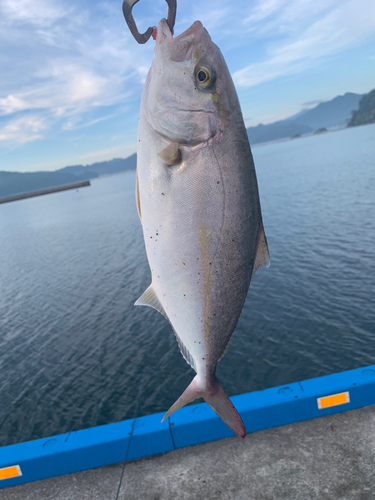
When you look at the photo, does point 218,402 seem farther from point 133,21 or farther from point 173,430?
point 173,430

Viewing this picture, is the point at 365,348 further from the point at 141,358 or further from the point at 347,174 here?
the point at 347,174

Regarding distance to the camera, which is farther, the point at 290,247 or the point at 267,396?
the point at 290,247

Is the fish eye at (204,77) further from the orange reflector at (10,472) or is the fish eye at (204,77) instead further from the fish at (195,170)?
the orange reflector at (10,472)

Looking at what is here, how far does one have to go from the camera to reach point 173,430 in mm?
6172

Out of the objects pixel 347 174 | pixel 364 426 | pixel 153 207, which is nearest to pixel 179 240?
pixel 153 207

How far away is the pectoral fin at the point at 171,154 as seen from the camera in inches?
84.2

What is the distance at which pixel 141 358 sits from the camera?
14305 millimetres

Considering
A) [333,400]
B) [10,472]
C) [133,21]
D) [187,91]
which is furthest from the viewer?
[333,400]

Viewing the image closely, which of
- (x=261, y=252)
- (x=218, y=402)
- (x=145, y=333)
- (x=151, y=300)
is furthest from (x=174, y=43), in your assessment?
(x=145, y=333)

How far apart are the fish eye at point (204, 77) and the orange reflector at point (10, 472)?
6.79 m

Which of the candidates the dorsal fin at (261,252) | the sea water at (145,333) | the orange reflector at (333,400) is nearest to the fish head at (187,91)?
the dorsal fin at (261,252)

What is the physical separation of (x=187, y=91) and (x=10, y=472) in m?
6.89

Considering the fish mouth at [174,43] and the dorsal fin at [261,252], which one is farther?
the dorsal fin at [261,252]

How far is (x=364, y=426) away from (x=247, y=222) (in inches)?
229
